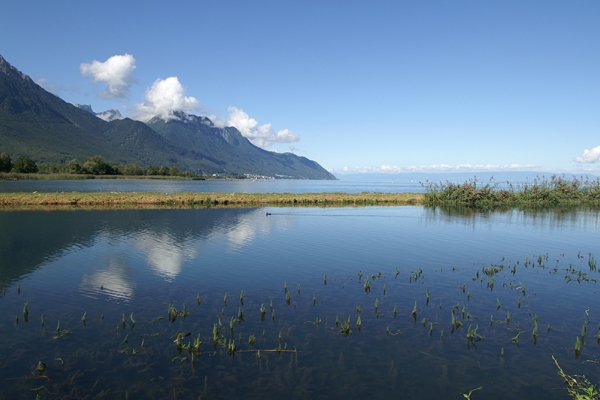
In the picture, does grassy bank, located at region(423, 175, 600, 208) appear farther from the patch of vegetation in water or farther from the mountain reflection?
the patch of vegetation in water

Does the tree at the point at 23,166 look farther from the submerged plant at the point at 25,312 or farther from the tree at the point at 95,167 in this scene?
the submerged plant at the point at 25,312

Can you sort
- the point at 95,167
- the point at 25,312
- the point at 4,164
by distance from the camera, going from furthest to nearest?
the point at 95,167, the point at 4,164, the point at 25,312

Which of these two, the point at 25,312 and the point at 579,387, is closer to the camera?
the point at 579,387

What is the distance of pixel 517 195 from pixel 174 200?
176 ft

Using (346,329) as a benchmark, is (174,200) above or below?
above

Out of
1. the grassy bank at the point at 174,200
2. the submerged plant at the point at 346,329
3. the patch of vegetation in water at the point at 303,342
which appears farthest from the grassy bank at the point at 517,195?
the submerged plant at the point at 346,329

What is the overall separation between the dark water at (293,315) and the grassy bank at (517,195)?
1319 inches

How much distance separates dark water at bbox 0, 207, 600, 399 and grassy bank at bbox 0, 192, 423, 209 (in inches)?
1033

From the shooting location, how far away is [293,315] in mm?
12758

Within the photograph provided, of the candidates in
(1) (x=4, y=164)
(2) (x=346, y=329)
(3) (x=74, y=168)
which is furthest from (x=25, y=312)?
(3) (x=74, y=168)

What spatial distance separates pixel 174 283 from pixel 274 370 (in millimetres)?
8364

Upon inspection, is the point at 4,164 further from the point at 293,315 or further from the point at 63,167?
the point at 293,315

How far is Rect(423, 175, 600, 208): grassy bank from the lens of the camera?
6016cm

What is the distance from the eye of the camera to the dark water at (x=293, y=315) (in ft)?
29.0
